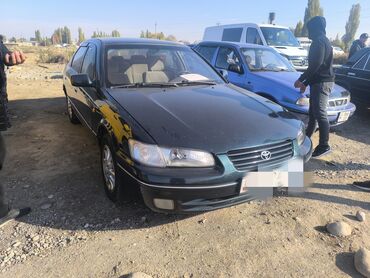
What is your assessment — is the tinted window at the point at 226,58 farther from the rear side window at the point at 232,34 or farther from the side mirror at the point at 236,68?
the rear side window at the point at 232,34

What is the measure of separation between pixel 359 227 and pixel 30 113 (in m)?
6.11

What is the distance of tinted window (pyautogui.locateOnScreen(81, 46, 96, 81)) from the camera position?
A: 3893 millimetres

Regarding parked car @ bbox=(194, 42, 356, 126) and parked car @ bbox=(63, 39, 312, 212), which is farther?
parked car @ bbox=(194, 42, 356, 126)

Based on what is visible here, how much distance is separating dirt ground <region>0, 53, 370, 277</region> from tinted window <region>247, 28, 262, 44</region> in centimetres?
789

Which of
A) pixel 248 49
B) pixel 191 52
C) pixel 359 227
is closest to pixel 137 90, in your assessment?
pixel 191 52

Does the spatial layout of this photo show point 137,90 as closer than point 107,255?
No

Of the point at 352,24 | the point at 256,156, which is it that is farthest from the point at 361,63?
the point at 352,24

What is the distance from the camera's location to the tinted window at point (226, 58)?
653 cm

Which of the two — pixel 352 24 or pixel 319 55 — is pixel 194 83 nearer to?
pixel 319 55

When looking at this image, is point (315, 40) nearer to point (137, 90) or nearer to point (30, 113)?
point (137, 90)

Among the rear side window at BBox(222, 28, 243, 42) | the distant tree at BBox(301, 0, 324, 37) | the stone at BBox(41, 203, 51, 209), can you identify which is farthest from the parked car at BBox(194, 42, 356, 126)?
the distant tree at BBox(301, 0, 324, 37)

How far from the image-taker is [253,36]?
37.4 ft

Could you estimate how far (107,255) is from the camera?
254cm

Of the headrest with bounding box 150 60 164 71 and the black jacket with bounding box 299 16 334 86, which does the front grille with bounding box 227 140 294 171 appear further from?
the black jacket with bounding box 299 16 334 86
